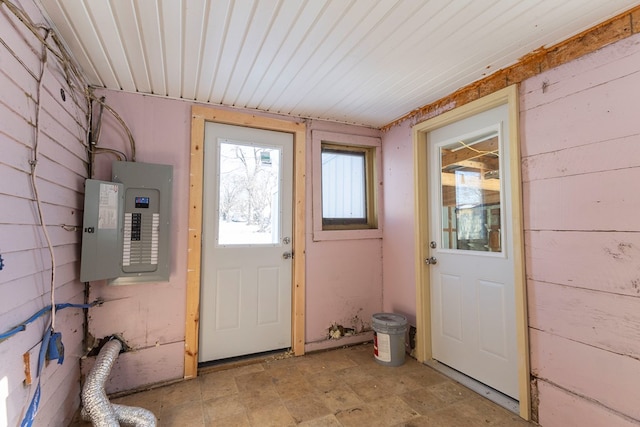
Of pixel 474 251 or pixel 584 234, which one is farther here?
pixel 474 251

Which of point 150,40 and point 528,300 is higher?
point 150,40

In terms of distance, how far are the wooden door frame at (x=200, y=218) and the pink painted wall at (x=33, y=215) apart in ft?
2.42

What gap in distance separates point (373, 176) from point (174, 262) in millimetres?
2132

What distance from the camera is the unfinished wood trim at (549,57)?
60.7 inches

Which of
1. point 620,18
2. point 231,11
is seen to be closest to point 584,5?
point 620,18

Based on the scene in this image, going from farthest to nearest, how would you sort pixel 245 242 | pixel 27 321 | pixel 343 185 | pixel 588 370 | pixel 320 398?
pixel 343 185 < pixel 245 242 < pixel 320 398 < pixel 588 370 < pixel 27 321

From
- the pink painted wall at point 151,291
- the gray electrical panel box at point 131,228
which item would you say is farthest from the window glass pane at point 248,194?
the gray electrical panel box at point 131,228

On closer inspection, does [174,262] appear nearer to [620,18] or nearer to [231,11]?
[231,11]

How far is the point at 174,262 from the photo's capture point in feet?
8.13

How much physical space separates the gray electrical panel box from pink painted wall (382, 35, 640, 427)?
255 cm

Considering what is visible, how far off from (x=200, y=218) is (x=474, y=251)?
2246 mm

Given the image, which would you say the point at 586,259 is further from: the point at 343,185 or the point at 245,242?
the point at 245,242

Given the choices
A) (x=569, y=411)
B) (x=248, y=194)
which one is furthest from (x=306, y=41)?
(x=569, y=411)

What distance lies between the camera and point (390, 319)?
2830 mm
